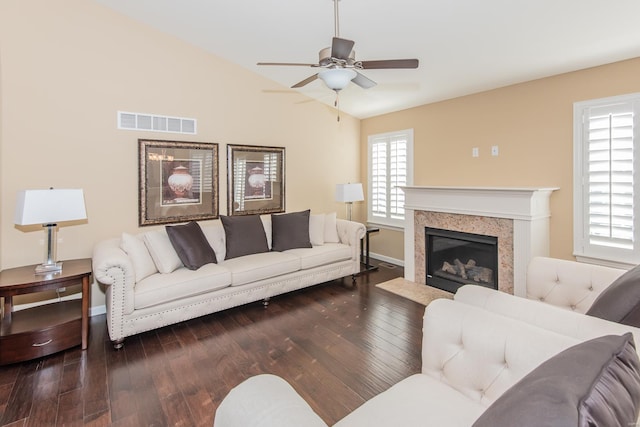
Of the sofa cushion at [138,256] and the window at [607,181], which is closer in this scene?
the window at [607,181]

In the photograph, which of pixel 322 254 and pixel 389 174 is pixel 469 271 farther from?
pixel 389 174

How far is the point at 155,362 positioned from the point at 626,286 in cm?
313

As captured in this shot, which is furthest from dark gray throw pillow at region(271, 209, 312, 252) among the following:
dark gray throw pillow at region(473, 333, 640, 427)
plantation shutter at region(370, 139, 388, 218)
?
dark gray throw pillow at region(473, 333, 640, 427)

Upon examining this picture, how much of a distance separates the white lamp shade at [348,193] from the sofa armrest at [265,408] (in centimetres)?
387

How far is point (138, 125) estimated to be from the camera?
366 centimetres

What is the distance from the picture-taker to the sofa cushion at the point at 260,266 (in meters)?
3.49

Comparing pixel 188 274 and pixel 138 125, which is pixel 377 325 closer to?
pixel 188 274

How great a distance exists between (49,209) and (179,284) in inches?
49.1

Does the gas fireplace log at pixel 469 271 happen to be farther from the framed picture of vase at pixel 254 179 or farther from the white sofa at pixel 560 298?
the framed picture of vase at pixel 254 179

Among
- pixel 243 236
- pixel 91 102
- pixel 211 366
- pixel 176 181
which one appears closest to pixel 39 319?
pixel 211 366

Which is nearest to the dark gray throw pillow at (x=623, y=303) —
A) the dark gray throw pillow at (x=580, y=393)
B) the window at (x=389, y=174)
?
the dark gray throw pillow at (x=580, y=393)

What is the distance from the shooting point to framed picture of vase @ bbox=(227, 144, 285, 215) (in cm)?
441

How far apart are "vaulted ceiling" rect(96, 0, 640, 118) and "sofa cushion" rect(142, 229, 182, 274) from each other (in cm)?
231

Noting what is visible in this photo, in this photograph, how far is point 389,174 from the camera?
5.36 meters
